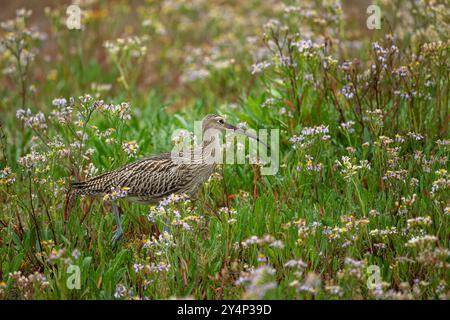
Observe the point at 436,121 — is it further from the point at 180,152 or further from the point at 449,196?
the point at 180,152

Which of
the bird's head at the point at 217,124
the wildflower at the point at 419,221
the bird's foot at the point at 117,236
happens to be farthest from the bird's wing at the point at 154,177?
the wildflower at the point at 419,221

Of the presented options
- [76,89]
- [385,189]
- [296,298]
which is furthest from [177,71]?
[296,298]

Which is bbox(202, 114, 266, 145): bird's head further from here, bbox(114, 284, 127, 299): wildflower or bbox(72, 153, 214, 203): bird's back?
bbox(114, 284, 127, 299): wildflower

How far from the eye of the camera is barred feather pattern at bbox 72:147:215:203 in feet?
20.5

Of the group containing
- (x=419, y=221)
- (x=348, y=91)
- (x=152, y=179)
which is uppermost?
(x=348, y=91)

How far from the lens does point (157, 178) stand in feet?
21.0


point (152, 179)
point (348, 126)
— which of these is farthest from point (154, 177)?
point (348, 126)

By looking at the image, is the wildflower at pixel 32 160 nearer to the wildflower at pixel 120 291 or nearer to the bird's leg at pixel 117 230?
the bird's leg at pixel 117 230

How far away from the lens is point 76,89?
10469 millimetres

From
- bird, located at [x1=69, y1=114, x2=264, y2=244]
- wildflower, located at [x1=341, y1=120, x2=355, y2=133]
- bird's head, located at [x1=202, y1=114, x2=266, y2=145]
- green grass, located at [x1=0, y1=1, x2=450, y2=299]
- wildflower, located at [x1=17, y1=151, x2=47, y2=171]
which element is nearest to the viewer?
green grass, located at [x1=0, y1=1, x2=450, y2=299]

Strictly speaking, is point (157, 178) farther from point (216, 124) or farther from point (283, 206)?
point (283, 206)

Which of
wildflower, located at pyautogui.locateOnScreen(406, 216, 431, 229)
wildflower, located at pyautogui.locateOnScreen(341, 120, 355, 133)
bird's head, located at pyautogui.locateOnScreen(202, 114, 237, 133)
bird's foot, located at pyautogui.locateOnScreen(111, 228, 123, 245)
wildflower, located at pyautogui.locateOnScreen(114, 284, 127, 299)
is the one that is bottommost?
wildflower, located at pyautogui.locateOnScreen(114, 284, 127, 299)

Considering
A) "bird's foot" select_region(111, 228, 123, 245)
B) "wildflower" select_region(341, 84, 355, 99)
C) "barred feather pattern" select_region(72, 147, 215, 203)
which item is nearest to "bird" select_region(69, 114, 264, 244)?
"barred feather pattern" select_region(72, 147, 215, 203)

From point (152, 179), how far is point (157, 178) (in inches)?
2.2
